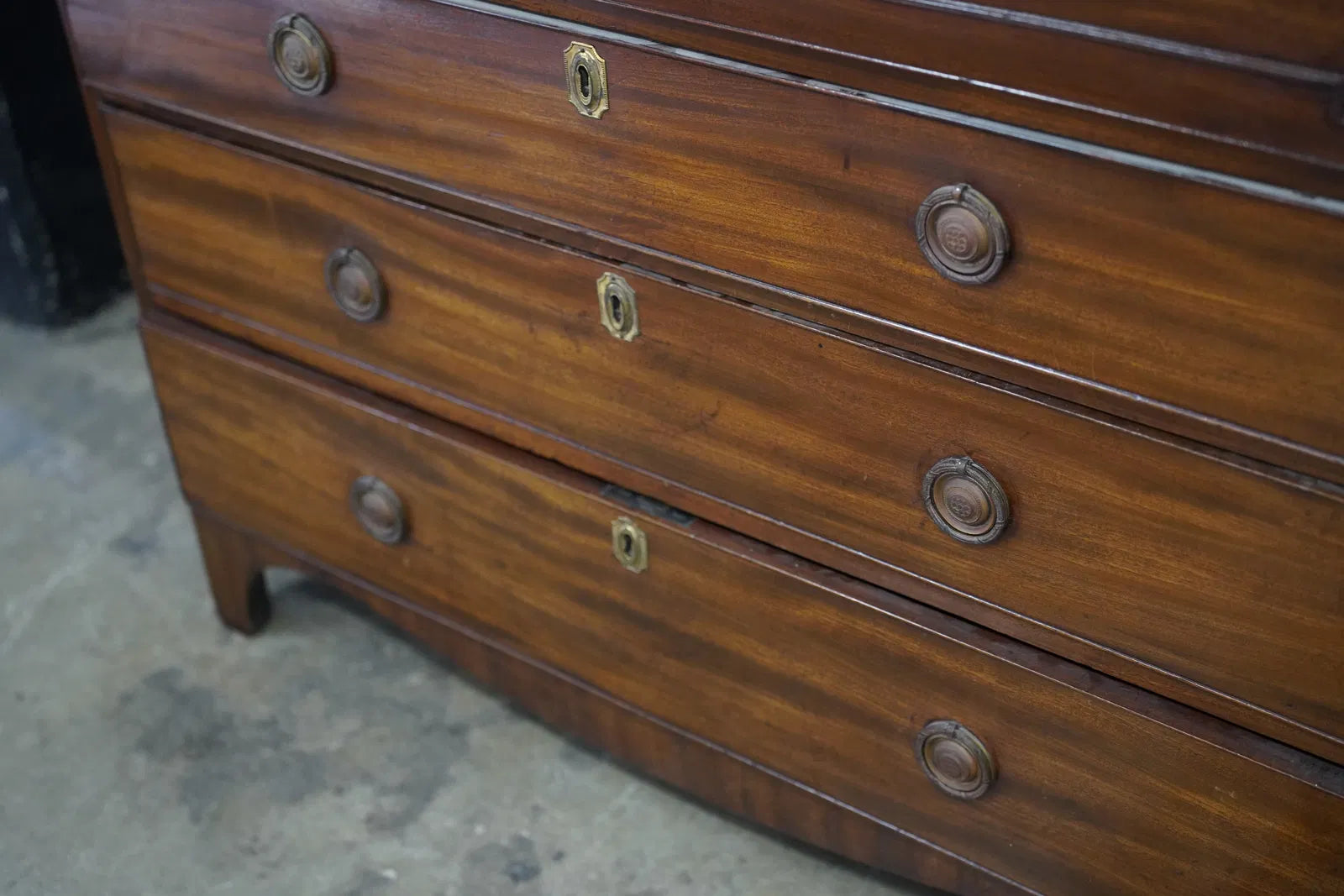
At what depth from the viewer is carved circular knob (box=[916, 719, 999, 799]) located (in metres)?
1.05

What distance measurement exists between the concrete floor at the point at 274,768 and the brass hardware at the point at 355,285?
1.67 feet

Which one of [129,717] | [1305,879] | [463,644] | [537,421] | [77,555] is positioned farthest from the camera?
[77,555]

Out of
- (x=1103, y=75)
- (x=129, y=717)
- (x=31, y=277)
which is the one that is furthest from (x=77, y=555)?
(x=1103, y=75)

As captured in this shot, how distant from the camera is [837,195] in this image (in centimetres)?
89

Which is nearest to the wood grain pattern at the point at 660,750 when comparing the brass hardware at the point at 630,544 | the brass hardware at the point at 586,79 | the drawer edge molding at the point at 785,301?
the brass hardware at the point at 630,544

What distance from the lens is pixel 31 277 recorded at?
2078mm

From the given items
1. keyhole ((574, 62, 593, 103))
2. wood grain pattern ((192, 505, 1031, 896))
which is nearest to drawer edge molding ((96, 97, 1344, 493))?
keyhole ((574, 62, 593, 103))

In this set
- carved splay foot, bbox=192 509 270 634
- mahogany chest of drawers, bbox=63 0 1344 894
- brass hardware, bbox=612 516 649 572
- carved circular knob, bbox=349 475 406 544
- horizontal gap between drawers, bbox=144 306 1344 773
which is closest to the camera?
mahogany chest of drawers, bbox=63 0 1344 894

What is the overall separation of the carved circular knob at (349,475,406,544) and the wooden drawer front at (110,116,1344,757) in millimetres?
125

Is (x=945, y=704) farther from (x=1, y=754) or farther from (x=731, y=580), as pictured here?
(x=1, y=754)

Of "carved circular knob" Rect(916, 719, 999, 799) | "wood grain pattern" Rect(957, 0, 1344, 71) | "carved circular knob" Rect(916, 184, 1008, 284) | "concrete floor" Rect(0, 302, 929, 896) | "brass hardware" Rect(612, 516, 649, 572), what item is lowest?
"concrete floor" Rect(0, 302, 929, 896)

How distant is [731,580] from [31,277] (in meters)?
1.47

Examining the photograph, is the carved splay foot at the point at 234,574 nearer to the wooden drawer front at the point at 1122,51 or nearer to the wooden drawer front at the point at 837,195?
the wooden drawer front at the point at 837,195

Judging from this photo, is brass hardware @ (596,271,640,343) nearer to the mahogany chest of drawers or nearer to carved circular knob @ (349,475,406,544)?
the mahogany chest of drawers
